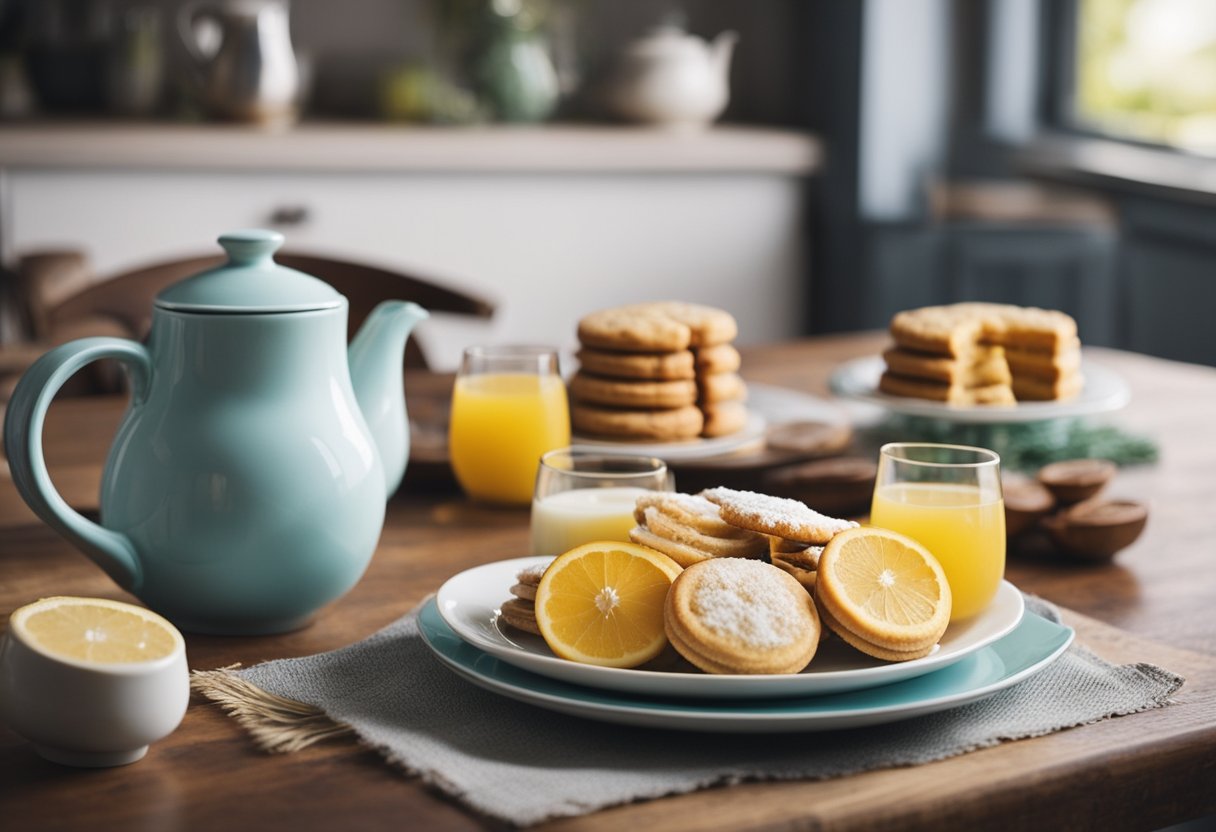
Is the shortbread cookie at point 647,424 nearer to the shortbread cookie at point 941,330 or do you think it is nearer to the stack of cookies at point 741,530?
the shortbread cookie at point 941,330

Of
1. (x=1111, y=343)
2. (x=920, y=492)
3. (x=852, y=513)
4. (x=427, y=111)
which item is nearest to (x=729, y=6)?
(x=427, y=111)

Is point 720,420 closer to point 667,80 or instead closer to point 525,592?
point 525,592

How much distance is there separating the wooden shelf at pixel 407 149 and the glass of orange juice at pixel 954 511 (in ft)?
8.44

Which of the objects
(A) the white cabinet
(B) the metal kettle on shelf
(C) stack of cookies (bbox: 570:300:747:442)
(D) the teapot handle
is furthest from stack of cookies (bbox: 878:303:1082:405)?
(B) the metal kettle on shelf

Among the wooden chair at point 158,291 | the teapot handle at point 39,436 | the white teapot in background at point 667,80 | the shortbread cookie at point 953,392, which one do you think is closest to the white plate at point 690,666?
the teapot handle at point 39,436

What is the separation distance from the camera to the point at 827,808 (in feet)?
2.19

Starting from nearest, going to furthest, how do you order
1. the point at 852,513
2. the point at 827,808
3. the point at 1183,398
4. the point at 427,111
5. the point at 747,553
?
the point at 827,808
the point at 747,553
the point at 852,513
the point at 1183,398
the point at 427,111

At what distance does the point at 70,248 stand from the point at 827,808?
113 inches

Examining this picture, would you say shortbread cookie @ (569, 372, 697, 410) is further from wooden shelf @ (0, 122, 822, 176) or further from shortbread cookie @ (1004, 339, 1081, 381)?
wooden shelf @ (0, 122, 822, 176)

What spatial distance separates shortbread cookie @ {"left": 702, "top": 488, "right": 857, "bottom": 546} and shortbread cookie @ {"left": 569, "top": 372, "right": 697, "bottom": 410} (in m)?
0.53

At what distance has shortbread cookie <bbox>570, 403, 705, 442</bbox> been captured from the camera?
4.44ft

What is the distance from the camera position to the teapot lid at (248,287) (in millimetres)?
882

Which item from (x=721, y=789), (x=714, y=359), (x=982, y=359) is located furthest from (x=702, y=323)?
(x=721, y=789)

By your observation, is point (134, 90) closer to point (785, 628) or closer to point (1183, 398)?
point (1183, 398)
